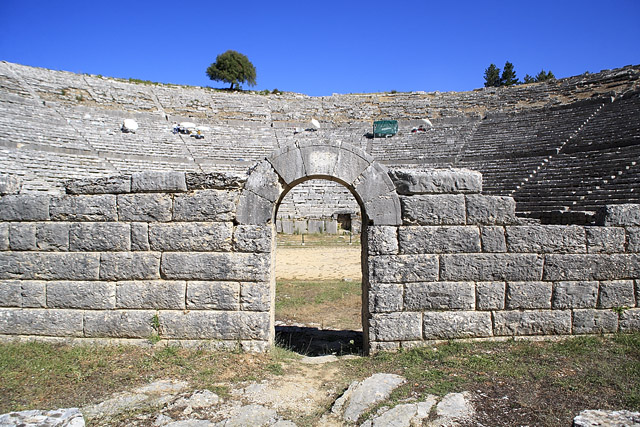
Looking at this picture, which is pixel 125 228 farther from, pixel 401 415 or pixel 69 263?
pixel 401 415

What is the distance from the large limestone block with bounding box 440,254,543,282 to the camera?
5.57 m

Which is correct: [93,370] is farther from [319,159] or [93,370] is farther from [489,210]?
[489,210]

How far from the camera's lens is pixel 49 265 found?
566 cm

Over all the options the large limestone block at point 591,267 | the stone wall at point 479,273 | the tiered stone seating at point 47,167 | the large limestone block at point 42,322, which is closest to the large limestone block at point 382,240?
the stone wall at point 479,273

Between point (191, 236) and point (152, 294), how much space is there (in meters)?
0.93

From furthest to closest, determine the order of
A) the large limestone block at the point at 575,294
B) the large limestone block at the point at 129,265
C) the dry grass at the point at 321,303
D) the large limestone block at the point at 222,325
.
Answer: the dry grass at the point at 321,303 → the large limestone block at the point at 575,294 → the large limestone block at the point at 129,265 → the large limestone block at the point at 222,325

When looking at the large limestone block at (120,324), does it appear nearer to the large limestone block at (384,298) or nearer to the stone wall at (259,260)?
the stone wall at (259,260)

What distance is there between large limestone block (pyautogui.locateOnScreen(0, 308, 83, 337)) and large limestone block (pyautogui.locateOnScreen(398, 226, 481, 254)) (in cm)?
450

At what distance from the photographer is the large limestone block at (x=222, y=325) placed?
5457 mm

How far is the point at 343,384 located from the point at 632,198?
14827 mm

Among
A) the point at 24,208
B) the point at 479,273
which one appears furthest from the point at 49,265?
the point at 479,273

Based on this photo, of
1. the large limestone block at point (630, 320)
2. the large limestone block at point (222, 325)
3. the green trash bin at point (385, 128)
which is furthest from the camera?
the green trash bin at point (385, 128)

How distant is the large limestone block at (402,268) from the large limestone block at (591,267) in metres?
1.61

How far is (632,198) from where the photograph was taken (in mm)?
14609
